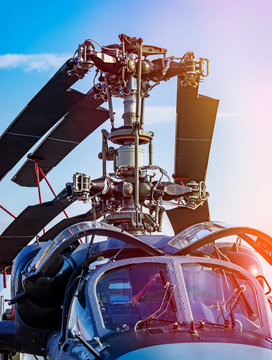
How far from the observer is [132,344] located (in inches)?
211

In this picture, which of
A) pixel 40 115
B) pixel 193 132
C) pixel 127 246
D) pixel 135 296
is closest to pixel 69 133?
pixel 40 115

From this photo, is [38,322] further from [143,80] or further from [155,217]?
[143,80]

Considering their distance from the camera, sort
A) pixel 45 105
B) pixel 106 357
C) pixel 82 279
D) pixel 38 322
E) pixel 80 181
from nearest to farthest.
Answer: pixel 106 357 < pixel 82 279 < pixel 38 322 < pixel 80 181 < pixel 45 105

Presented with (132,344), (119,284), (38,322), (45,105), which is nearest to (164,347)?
(132,344)

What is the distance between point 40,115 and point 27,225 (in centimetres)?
230

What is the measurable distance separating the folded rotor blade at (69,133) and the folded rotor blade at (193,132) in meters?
1.63

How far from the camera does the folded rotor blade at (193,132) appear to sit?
1207 cm

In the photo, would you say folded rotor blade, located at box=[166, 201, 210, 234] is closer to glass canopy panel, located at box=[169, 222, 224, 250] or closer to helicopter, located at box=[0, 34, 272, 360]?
helicopter, located at box=[0, 34, 272, 360]

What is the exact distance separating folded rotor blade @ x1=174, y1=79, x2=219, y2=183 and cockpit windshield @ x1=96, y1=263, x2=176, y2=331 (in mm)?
6092

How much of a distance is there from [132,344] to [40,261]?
89.7 inches

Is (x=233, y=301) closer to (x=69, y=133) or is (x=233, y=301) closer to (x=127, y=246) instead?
(x=127, y=246)

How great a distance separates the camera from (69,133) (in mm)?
12883

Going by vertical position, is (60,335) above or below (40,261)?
below

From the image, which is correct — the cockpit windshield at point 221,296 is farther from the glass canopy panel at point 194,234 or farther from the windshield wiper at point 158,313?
the glass canopy panel at point 194,234
